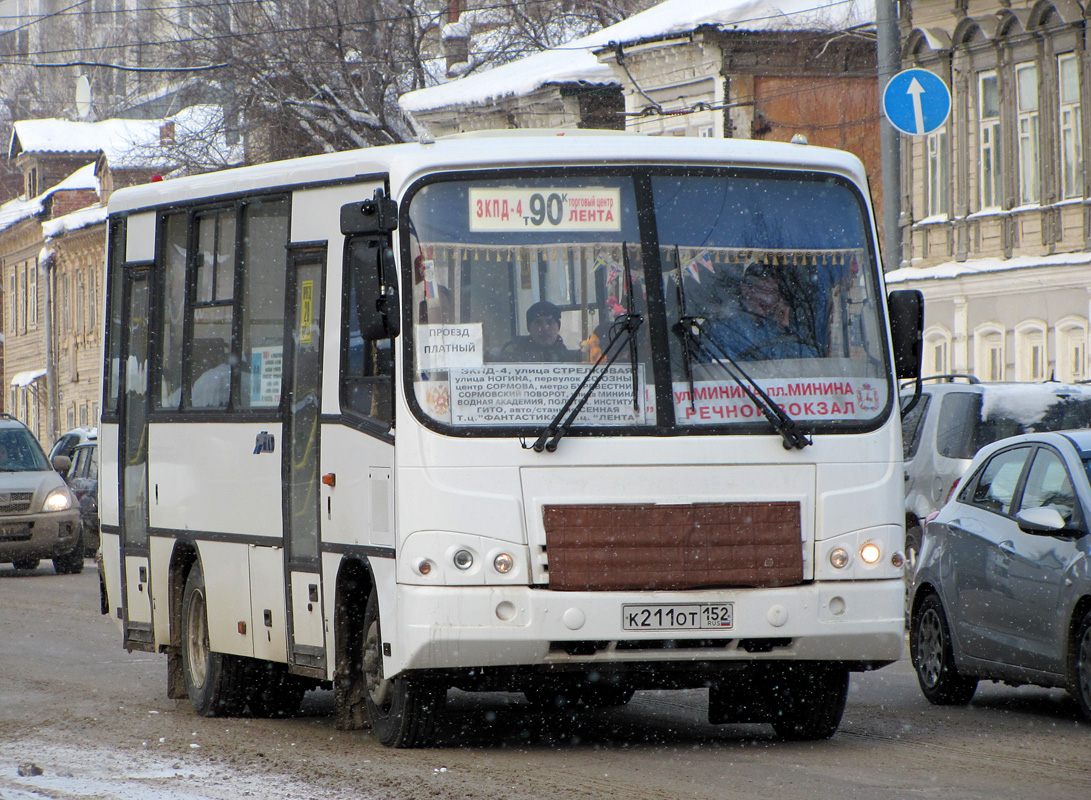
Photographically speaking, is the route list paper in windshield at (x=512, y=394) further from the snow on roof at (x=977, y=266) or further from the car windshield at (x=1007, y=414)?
the snow on roof at (x=977, y=266)

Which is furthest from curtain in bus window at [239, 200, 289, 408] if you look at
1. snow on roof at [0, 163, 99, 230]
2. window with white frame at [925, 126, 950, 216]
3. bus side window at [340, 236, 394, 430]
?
snow on roof at [0, 163, 99, 230]

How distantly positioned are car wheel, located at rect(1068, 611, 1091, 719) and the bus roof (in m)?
2.42

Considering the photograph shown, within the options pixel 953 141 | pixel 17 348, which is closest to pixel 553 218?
pixel 953 141

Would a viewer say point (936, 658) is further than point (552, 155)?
Yes

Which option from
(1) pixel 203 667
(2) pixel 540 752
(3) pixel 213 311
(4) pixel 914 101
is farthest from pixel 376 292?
(4) pixel 914 101

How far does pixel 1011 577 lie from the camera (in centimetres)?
1108

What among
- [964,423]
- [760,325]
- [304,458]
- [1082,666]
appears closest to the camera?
[760,325]

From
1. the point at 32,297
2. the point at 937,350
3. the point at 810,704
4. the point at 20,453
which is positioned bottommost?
the point at 810,704

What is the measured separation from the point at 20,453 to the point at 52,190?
43.1 m

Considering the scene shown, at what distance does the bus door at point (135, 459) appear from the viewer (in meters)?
12.4

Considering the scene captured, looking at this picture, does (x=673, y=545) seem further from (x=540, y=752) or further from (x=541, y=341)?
(x=540, y=752)

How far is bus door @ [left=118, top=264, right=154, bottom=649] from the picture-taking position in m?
12.4

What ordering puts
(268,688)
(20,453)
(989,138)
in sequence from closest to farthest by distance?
(268,688)
(20,453)
(989,138)

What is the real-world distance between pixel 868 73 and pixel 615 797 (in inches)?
1236
